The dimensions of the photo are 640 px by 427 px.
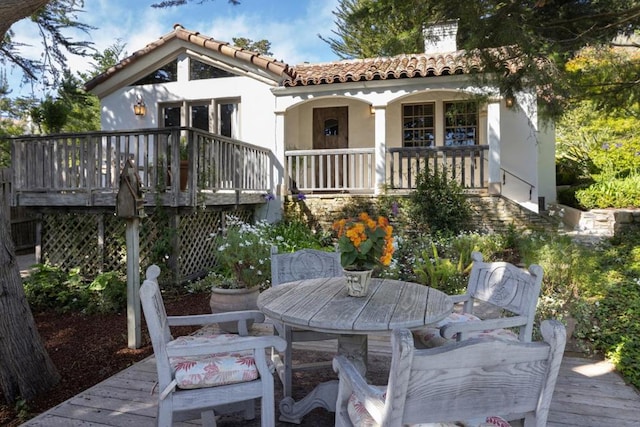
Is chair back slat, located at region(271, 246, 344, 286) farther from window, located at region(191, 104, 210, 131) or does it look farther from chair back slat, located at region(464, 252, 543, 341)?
window, located at region(191, 104, 210, 131)

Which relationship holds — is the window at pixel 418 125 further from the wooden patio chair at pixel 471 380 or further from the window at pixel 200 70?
the wooden patio chair at pixel 471 380

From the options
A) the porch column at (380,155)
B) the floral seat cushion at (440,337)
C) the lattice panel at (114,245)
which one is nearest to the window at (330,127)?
the porch column at (380,155)

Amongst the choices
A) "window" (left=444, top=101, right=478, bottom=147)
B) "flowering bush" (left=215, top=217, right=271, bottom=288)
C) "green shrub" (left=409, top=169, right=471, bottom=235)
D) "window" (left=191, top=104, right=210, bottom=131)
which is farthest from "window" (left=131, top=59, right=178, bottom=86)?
"window" (left=444, top=101, right=478, bottom=147)

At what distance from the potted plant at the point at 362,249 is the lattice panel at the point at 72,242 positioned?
223 inches

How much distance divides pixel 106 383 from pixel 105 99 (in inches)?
366

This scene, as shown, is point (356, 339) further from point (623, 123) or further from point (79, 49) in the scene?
point (623, 123)

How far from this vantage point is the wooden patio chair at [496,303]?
226cm

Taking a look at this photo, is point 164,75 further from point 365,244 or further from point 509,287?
point 509,287

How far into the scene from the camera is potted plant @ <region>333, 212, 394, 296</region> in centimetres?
220

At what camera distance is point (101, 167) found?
6.40 metres

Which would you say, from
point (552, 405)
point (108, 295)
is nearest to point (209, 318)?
point (552, 405)

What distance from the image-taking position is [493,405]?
1249 millimetres

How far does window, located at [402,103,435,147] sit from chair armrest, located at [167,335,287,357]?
884 centimetres

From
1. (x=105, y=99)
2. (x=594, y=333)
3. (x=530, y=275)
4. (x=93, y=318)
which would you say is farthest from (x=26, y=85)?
(x=594, y=333)
